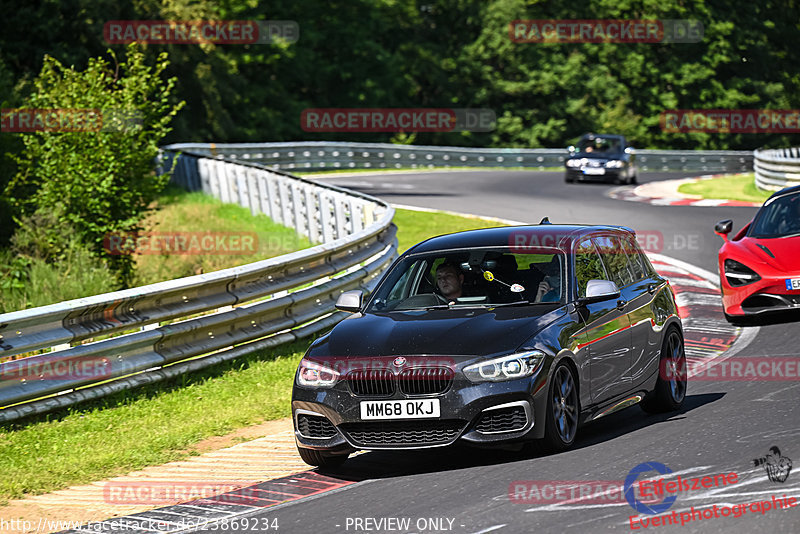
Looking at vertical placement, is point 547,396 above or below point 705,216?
above

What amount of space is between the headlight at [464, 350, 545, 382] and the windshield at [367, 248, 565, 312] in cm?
92

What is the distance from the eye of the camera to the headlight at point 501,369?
7602mm

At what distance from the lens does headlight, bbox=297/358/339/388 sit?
26.0ft

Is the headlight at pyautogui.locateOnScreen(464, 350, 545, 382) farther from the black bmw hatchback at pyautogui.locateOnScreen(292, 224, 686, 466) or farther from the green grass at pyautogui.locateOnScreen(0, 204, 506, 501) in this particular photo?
the green grass at pyautogui.locateOnScreen(0, 204, 506, 501)

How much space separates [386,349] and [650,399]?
8.72ft

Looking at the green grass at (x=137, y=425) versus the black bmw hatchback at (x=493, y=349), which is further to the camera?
the green grass at (x=137, y=425)

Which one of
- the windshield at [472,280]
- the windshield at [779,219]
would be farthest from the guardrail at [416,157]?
the windshield at [472,280]

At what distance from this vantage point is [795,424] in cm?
859

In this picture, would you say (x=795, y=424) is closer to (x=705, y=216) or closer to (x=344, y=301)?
(x=344, y=301)

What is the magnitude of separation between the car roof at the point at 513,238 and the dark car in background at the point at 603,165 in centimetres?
2921

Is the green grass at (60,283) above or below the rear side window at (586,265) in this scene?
below

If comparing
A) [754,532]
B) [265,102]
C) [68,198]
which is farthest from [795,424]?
[265,102]

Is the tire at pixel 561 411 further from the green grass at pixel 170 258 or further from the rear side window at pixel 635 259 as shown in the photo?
the green grass at pixel 170 258

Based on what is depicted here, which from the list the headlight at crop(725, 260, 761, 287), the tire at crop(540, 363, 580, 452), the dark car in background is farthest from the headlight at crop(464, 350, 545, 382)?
the dark car in background
